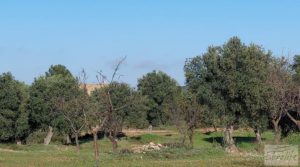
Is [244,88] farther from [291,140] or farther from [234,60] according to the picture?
[291,140]

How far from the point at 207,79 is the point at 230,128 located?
490 centimetres

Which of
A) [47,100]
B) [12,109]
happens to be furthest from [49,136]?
[12,109]

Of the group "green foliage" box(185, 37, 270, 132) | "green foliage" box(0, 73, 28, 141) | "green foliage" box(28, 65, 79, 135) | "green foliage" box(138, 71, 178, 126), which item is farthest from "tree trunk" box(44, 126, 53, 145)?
"green foliage" box(138, 71, 178, 126)

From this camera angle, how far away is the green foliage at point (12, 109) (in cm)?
6044

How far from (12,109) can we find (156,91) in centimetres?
3209

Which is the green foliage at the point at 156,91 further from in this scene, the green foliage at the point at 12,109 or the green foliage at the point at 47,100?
the green foliage at the point at 12,109

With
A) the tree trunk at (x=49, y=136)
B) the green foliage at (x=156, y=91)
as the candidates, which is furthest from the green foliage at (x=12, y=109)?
the green foliage at (x=156, y=91)

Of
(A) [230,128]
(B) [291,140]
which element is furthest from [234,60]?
(B) [291,140]

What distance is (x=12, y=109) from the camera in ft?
203

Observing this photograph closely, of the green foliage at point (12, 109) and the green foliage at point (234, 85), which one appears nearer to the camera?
the green foliage at point (234, 85)

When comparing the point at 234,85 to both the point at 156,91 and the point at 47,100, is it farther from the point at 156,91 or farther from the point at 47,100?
the point at 156,91

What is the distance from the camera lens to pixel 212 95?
49.1 m

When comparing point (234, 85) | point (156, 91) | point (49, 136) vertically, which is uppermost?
point (156, 91)

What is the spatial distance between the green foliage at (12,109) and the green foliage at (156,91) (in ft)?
93.7
